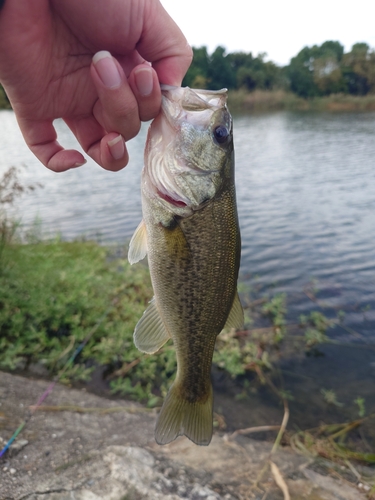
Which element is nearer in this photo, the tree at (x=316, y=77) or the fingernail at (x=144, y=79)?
the fingernail at (x=144, y=79)

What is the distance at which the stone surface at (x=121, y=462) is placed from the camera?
2.75 meters

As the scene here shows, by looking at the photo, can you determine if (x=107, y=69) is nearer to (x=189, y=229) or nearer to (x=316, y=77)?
(x=189, y=229)

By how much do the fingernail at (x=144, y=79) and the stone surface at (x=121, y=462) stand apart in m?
2.58

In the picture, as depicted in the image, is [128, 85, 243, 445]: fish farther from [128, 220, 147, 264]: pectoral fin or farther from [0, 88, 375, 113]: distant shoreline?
[0, 88, 375, 113]: distant shoreline

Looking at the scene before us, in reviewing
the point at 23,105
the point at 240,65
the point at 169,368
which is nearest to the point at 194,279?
the point at 23,105

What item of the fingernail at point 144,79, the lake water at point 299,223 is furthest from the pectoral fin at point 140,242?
the lake water at point 299,223

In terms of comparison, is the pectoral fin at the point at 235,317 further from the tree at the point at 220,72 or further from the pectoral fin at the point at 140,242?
the tree at the point at 220,72

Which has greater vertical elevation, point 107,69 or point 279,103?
point 107,69

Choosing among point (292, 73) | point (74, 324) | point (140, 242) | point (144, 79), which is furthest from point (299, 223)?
point (292, 73)

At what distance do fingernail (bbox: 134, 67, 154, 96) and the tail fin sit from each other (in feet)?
5.39

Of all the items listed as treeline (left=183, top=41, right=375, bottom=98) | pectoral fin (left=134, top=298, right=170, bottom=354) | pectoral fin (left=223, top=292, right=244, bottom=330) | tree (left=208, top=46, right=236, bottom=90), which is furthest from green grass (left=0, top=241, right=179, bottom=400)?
Answer: tree (left=208, top=46, right=236, bottom=90)

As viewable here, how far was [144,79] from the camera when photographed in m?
1.71

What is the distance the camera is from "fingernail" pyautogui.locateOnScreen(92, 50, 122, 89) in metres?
1.67

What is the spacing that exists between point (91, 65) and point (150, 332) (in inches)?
56.5
